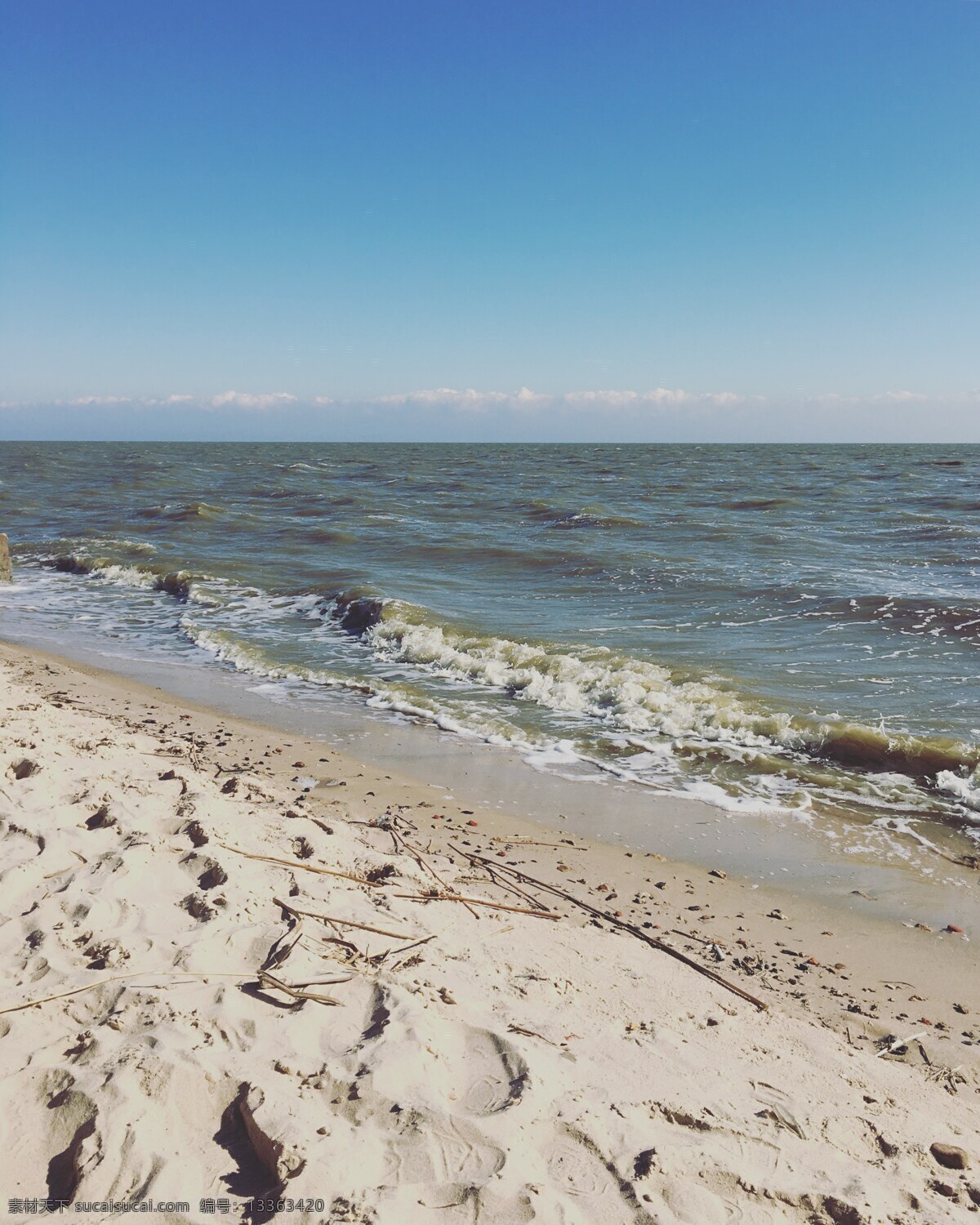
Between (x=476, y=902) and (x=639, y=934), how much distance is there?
0.86 m

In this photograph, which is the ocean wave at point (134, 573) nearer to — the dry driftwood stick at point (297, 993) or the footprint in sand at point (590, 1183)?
the dry driftwood stick at point (297, 993)

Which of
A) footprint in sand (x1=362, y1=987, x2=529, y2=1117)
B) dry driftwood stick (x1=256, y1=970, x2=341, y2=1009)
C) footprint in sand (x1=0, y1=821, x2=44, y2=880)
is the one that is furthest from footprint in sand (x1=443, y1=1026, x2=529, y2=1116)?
footprint in sand (x1=0, y1=821, x2=44, y2=880)

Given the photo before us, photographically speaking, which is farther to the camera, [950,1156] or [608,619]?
[608,619]

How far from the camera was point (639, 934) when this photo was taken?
160 inches

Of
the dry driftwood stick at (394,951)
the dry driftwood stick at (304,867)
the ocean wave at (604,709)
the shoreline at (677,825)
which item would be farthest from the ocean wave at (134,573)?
the dry driftwood stick at (394,951)

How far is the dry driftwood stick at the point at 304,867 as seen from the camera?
4.19 m

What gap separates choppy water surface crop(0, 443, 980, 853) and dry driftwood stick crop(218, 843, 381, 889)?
2720 millimetres

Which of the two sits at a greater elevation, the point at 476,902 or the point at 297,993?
the point at 297,993

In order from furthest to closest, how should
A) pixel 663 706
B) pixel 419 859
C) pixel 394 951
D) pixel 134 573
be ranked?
pixel 134 573 < pixel 663 706 < pixel 419 859 < pixel 394 951

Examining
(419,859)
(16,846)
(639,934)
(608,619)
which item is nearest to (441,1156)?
(639,934)

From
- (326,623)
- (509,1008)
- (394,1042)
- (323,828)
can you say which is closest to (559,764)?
(323,828)

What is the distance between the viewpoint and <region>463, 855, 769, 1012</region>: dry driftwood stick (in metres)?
3.60

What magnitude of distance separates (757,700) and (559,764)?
8.32ft

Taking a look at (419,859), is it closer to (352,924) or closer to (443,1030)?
(352,924)
